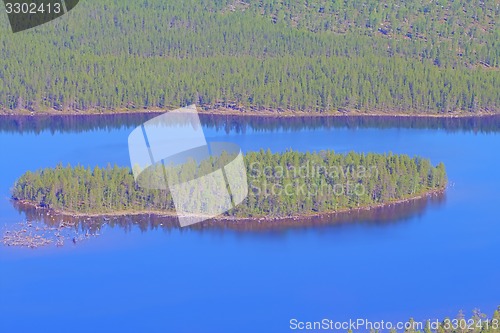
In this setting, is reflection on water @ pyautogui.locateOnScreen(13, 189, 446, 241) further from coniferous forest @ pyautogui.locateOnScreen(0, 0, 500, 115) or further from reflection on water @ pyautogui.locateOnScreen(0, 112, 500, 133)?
coniferous forest @ pyautogui.locateOnScreen(0, 0, 500, 115)

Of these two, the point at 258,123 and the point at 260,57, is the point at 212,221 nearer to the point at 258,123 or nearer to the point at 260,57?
the point at 258,123

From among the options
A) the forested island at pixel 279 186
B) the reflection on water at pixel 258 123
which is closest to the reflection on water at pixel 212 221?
the forested island at pixel 279 186

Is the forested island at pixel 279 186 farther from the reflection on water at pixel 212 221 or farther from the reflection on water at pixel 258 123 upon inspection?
the reflection on water at pixel 258 123

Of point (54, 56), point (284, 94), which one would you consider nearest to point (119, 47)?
point (54, 56)

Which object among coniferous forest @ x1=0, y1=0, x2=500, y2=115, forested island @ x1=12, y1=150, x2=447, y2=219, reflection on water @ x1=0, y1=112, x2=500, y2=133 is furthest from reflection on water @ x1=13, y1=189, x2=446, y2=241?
coniferous forest @ x1=0, y1=0, x2=500, y2=115

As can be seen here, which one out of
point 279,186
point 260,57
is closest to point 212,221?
point 279,186

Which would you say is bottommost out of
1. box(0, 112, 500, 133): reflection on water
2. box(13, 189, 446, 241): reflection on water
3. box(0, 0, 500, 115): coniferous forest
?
box(13, 189, 446, 241): reflection on water

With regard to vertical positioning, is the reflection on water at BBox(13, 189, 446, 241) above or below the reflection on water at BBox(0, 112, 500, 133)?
below
